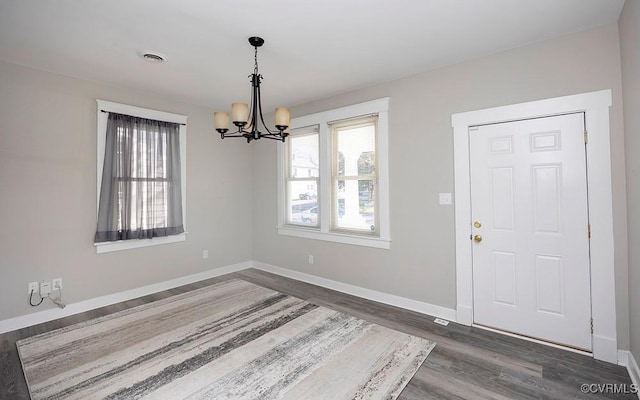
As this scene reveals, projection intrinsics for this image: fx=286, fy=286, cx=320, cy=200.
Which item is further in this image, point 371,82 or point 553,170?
point 371,82

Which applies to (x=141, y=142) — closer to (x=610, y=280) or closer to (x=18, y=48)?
(x=18, y=48)

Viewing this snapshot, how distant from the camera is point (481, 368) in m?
2.22

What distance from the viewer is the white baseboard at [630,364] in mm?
1996

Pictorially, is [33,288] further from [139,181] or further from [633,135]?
[633,135]

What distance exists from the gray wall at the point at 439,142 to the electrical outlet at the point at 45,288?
10.1 feet

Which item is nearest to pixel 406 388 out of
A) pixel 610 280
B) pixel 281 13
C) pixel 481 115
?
pixel 610 280

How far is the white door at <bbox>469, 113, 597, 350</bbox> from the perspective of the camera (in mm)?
2424

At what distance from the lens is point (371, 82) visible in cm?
353

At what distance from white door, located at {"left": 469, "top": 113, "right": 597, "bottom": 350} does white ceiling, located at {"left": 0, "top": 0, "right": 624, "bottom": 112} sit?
2.75 feet

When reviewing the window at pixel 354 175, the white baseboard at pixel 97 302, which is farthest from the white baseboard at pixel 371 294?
the white baseboard at pixel 97 302

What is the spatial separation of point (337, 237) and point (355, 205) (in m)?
0.52

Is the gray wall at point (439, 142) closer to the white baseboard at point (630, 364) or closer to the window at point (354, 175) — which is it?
the white baseboard at point (630, 364)

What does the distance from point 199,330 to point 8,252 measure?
211 centimetres
